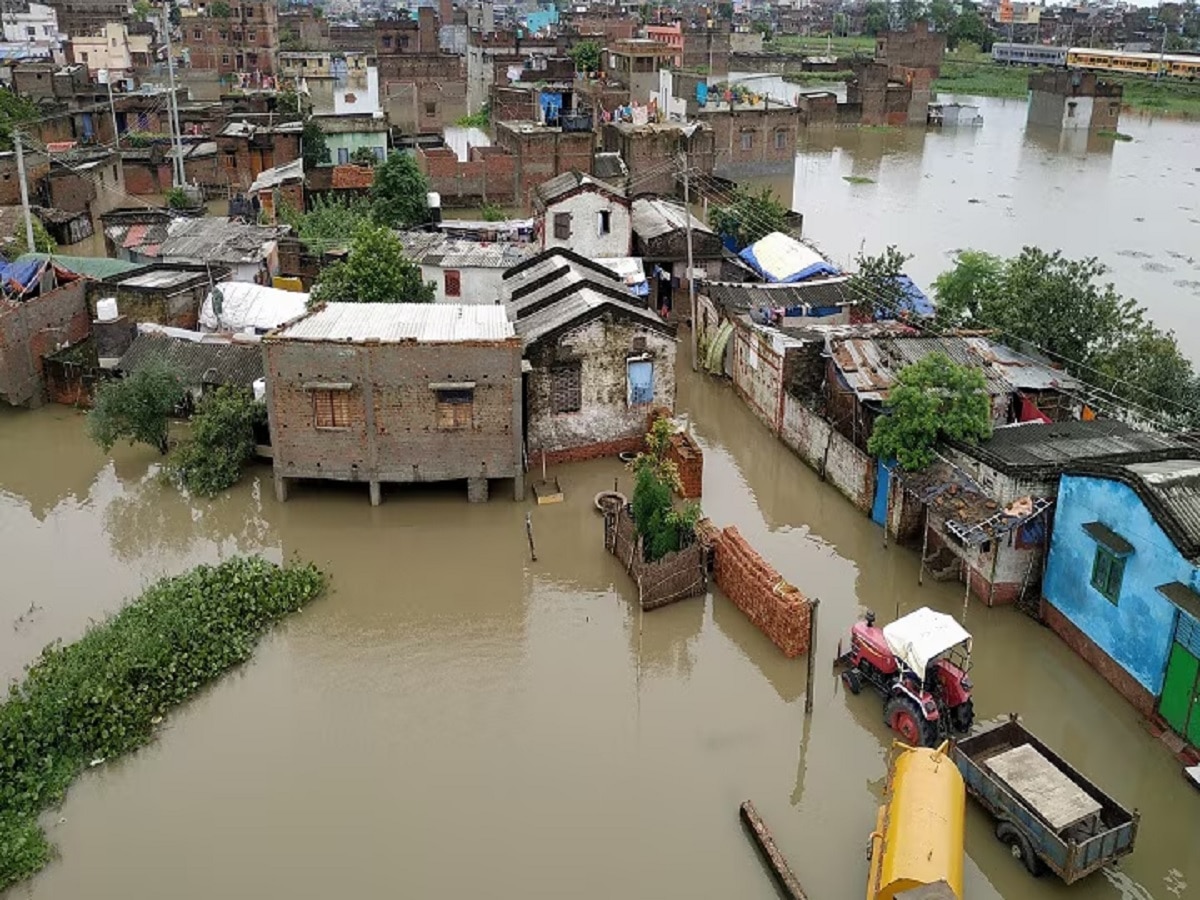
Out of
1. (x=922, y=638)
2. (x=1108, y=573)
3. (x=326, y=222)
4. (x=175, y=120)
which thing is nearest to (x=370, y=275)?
(x=326, y=222)

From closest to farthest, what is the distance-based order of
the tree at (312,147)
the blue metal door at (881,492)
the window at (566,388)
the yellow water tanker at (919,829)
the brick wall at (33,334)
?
1. the yellow water tanker at (919,829)
2. the blue metal door at (881,492)
3. the window at (566,388)
4. the brick wall at (33,334)
5. the tree at (312,147)

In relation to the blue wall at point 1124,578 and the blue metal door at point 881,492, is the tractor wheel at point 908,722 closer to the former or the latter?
the blue wall at point 1124,578

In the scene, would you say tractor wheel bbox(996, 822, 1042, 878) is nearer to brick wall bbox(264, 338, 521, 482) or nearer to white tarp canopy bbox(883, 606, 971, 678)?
white tarp canopy bbox(883, 606, 971, 678)

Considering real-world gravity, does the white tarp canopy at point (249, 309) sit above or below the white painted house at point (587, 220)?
below

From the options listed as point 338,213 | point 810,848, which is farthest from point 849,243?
point 810,848

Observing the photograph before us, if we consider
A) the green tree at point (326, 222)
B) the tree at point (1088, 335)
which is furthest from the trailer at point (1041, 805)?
the green tree at point (326, 222)

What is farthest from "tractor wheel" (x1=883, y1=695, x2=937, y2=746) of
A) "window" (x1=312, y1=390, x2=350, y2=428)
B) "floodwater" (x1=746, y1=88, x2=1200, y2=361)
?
"floodwater" (x1=746, y1=88, x2=1200, y2=361)
